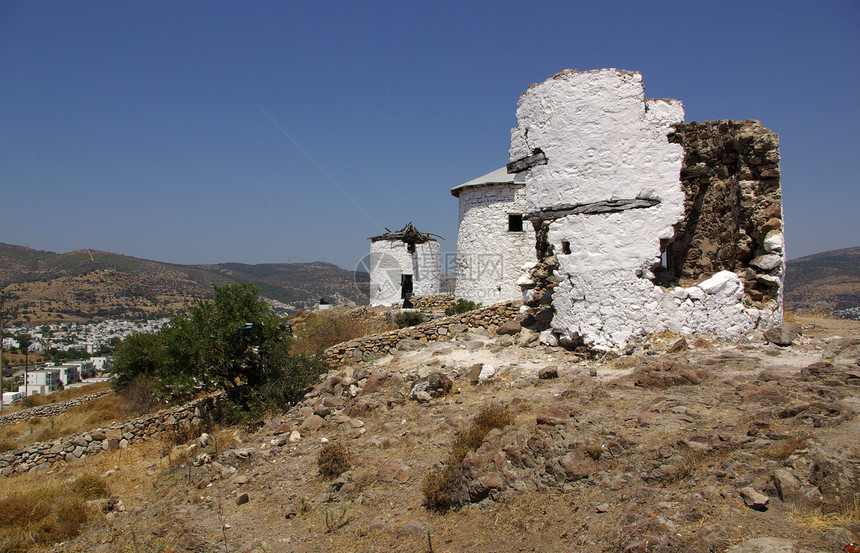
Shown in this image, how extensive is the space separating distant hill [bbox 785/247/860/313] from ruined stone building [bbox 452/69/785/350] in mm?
26940

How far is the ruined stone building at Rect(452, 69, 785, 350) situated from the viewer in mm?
8242

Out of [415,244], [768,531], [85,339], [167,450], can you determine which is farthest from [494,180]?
[85,339]

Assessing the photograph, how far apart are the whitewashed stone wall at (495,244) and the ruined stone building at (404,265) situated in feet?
18.4

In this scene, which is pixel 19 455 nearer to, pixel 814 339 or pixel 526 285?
pixel 526 285

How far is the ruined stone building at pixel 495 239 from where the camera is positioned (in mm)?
18797

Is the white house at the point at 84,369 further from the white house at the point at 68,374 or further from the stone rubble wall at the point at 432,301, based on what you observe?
the stone rubble wall at the point at 432,301

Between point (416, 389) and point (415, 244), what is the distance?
17.3 m

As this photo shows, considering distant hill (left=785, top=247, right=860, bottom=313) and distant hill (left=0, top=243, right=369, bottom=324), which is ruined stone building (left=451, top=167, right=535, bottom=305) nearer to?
distant hill (left=785, top=247, right=860, bottom=313)

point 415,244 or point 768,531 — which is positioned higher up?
point 415,244

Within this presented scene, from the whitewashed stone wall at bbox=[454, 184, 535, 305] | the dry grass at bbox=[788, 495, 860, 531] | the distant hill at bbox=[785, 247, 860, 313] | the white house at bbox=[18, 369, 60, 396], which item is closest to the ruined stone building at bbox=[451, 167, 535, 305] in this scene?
the whitewashed stone wall at bbox=[454, 184, 535, 305]

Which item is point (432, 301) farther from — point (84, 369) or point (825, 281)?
point (825, 281)

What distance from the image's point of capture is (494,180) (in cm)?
1902

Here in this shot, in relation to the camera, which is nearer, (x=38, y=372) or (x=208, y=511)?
(x=208, y=511)

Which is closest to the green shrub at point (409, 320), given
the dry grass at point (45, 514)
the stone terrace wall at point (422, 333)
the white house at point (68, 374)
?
the stone terrace wall at point (422, 333)
